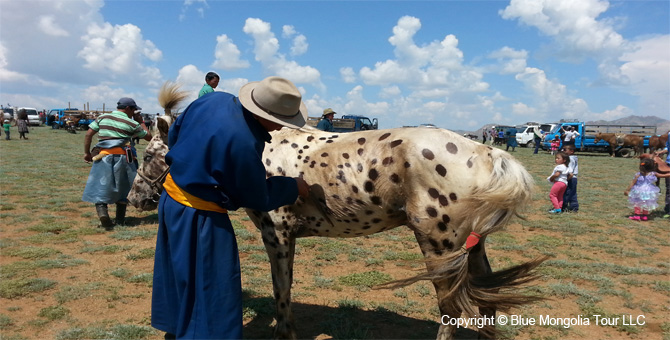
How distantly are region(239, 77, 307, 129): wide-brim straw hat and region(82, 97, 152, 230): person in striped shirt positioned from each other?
481cm

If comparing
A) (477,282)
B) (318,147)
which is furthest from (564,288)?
(318,147)

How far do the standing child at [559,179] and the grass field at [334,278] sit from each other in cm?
70

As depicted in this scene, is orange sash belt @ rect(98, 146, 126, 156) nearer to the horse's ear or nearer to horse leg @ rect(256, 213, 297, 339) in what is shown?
the horse's ear

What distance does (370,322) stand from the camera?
3.96m

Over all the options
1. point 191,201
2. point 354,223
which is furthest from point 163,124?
point 354,223

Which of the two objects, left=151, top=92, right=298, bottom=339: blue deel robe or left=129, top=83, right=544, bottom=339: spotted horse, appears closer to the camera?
left=151, top=92, right=298, bottom=339: blue deel robe

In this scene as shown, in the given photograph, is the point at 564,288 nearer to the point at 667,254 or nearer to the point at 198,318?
the point at 667,254

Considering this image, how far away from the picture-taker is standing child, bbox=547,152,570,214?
9180 millimetres

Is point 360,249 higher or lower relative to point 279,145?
lower

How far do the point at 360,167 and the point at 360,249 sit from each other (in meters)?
3.54

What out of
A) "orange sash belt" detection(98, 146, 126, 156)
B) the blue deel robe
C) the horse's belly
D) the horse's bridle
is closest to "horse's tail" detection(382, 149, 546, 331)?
the horse's belly

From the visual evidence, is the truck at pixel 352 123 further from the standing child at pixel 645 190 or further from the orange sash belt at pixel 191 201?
the orange sash belt at pixel 191 201

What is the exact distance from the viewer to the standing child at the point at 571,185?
928cm

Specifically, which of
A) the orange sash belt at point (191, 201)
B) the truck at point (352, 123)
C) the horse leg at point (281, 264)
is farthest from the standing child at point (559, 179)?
the truck at point (352, 123)
